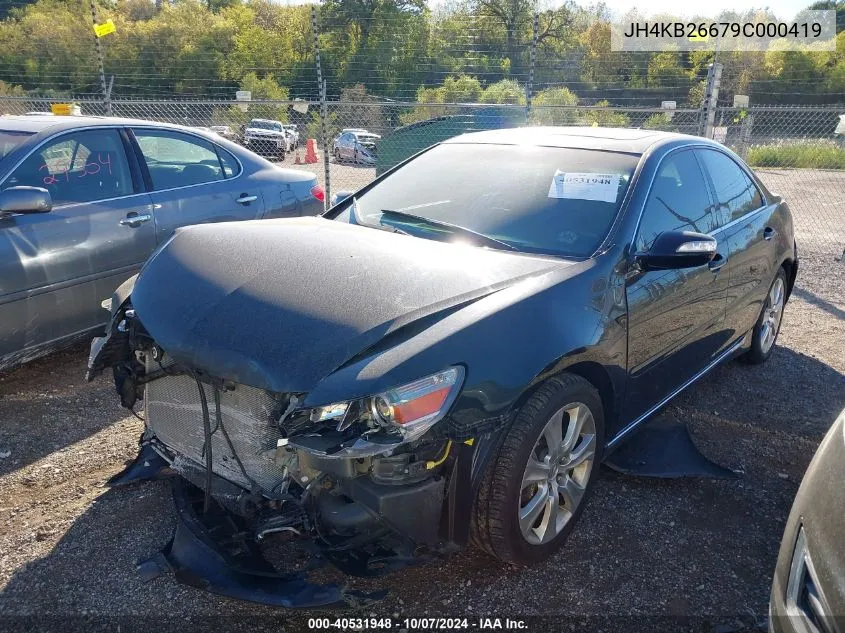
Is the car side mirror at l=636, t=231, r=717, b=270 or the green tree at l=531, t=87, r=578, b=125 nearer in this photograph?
the car side mirror at l=636, t=231, r=717, b=270

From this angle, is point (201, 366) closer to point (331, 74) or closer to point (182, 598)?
point (182, 598)

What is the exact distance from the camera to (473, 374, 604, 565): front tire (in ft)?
7.67

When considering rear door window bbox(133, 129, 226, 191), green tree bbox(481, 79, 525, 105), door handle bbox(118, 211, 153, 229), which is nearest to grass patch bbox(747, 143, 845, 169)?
green tree bbox(481, 79, 525, 105)

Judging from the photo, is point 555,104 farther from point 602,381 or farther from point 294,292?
point 294,292

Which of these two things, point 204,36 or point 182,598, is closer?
point 182,598

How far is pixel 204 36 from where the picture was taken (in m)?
21.2

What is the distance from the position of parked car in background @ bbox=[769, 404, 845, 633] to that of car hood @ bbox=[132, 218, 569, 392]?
1.17 meters

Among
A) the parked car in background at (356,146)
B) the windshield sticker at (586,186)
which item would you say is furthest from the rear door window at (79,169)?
the parked car in background at (356,146)

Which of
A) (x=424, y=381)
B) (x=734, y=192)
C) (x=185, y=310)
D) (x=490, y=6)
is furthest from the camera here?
(x=490, y=6)

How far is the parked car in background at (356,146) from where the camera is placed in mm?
18797

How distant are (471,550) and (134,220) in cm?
307

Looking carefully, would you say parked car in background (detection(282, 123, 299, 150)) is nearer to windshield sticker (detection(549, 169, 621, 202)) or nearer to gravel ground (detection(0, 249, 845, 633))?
gravel ground (detection(0, 249, 845, 633))


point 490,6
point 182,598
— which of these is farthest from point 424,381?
point 490,6

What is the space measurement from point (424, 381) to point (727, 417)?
269 cm
